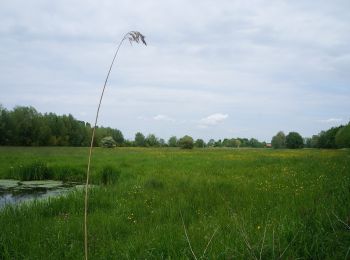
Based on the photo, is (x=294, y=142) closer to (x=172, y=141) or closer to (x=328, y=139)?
(x=328, y=139)

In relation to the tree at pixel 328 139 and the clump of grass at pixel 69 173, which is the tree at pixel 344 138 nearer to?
the tree at pixel 328 139

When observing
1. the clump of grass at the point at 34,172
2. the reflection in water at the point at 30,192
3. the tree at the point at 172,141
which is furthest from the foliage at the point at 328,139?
the reflection in water at the point at 30,192

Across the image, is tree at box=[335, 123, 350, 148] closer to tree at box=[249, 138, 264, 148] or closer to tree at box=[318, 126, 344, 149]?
tree at box=[318, 126, 344, 149]

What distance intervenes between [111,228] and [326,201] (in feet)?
13.5

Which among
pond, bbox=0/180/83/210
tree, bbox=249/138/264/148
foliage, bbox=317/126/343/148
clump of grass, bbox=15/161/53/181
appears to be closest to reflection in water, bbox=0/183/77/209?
pond, bbox=0/180/83/210

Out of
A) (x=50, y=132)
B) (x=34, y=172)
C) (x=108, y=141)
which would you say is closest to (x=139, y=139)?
(x=50, y=132)

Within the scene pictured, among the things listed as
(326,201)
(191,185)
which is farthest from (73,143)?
(326,201)

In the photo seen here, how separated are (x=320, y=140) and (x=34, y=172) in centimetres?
9751

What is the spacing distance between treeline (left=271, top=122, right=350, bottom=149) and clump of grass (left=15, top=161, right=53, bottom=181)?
6662 cm

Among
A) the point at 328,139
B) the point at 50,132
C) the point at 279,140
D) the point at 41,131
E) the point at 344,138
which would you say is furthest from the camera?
the point at 279,140

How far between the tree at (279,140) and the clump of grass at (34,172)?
105 m

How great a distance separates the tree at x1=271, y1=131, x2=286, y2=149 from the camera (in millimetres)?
114725

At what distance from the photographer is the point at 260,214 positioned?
678 cm

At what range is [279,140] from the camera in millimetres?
117375
